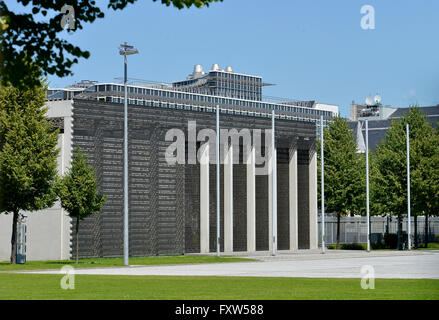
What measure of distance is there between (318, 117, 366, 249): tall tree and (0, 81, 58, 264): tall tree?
30969mm

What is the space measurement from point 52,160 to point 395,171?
115 ft

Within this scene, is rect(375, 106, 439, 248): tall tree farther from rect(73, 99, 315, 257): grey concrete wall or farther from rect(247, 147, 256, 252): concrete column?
rect(73, 99, 315, 257): grey concrete wall

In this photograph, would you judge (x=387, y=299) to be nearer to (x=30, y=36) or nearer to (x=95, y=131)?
(x=30, y=36)

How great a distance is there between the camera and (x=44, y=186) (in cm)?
4609

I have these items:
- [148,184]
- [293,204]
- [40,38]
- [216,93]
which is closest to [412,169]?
[293,204]

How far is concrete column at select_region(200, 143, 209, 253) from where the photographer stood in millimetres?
61500

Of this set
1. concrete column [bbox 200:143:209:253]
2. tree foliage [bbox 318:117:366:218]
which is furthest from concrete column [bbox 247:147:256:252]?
tree foliage [bbox 318:117:366:218]

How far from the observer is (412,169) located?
7025 centimetres

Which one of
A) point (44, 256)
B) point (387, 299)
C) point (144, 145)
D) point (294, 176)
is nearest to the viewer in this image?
point (387, 299)

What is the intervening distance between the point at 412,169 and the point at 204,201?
19.6m

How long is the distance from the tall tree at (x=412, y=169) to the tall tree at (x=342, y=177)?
2147 millimetres

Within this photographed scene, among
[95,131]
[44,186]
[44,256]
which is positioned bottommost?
[44,256]
